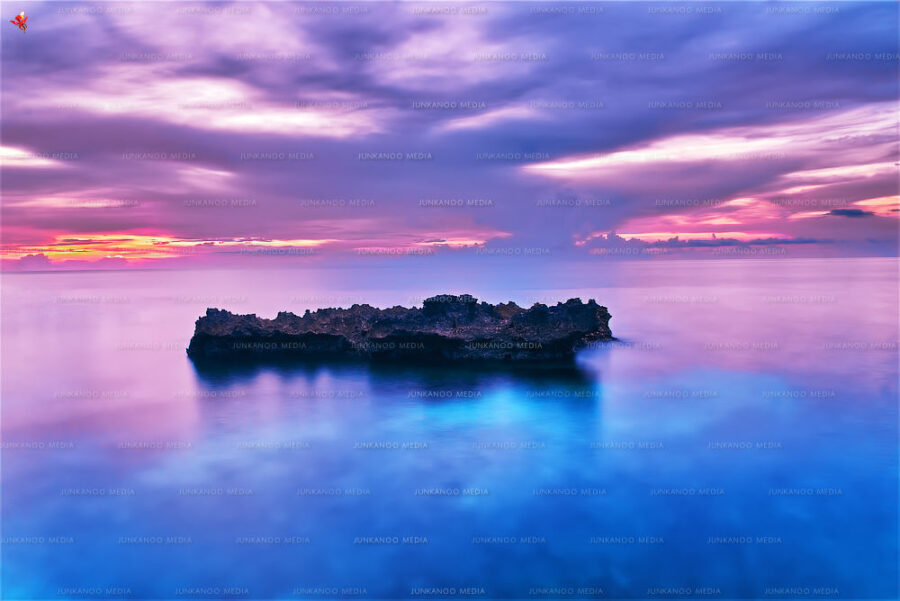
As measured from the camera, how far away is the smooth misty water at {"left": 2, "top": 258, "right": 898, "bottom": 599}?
11.7m

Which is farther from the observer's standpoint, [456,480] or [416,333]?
[416,333]

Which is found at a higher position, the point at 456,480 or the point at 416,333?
the point at 416,333

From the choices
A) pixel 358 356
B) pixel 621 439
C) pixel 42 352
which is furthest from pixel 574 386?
pixel 42 352

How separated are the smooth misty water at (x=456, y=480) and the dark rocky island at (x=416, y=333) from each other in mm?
1465

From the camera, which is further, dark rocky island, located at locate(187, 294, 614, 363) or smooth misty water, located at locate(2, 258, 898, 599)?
dark rocky island, located at locate(187, 294, 614, 363)

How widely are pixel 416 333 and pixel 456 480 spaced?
1105 centimetres

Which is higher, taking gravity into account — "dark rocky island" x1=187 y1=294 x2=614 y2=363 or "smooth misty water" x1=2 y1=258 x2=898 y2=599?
"dark rocky island" x1=187 y1=294 x2=614 y2=363

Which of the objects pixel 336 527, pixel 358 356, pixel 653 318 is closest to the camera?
pixel 336 527

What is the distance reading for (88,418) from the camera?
20.8m

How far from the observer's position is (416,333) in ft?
85.3

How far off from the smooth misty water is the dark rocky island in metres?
1.46

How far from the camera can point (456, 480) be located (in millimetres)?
15641

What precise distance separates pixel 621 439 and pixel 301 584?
36.9 feet

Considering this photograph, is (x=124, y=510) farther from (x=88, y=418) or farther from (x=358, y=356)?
(x=358, y=356)
